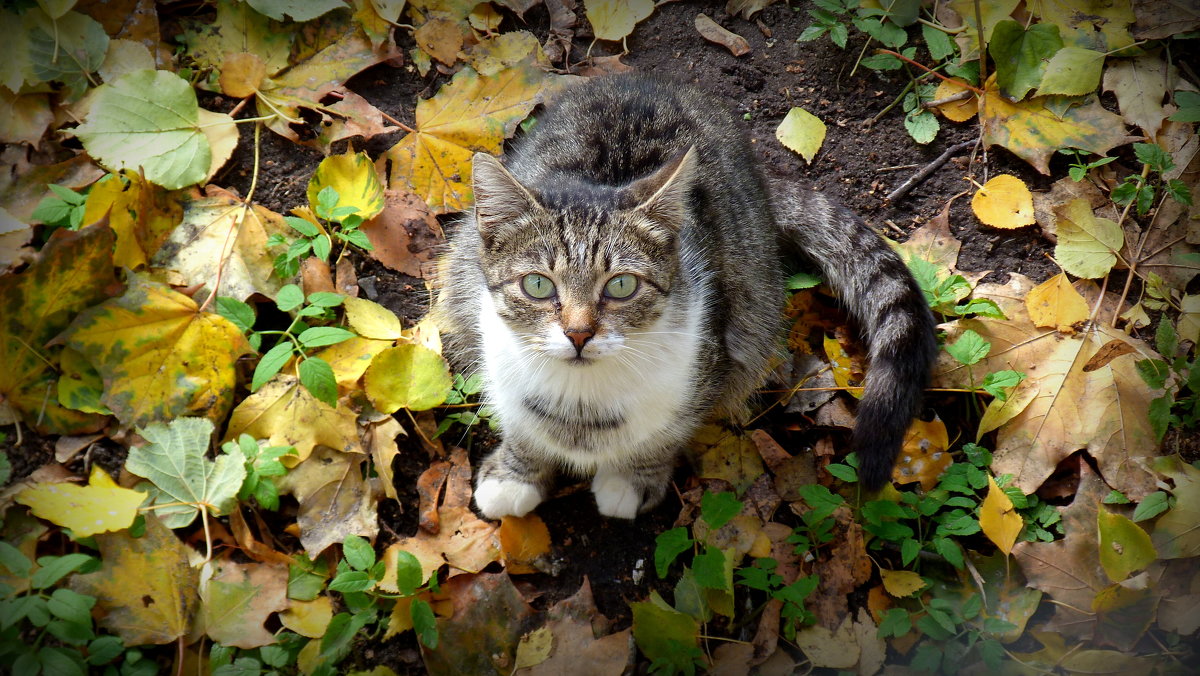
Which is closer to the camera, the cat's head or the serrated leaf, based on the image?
the cat's head

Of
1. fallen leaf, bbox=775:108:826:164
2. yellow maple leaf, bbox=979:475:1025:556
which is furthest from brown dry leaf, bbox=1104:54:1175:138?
yellow maple leaf, bbox=979:475:1025:556

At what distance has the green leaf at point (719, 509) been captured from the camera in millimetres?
2318

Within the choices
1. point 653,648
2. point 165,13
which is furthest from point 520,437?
point 165,13

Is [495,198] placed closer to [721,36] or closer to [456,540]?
[456,540]

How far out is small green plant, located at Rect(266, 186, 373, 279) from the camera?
268 cm

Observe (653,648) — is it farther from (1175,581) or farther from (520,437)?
(1175,581)

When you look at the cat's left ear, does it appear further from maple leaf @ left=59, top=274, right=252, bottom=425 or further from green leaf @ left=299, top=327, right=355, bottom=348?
maple leaf @ left=59, top=274, right=252, bottom=425

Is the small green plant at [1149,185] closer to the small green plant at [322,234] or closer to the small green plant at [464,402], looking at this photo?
the small green plant at [464,402]

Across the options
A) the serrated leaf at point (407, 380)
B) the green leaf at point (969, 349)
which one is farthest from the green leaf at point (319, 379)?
the green leaf at point (969, 349)

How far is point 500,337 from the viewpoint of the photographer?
90.7 inches

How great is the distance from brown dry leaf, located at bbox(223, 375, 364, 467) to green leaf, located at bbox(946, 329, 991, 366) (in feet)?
5.99

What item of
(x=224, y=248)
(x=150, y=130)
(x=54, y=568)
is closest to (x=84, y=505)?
(x=54, y=568)

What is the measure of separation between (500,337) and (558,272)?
29 centimetres

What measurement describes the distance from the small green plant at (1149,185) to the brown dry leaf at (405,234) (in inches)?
92.0
